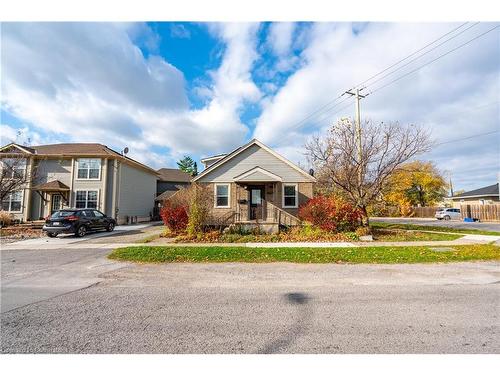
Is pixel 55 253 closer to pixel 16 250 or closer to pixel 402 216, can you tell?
pixel 16 250

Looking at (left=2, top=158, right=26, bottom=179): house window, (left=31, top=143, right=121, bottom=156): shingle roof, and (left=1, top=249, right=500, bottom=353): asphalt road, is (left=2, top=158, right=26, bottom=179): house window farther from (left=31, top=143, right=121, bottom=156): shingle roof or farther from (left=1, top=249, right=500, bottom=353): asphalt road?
(left=1, top=249, right=500, bottom=353): asphalt road

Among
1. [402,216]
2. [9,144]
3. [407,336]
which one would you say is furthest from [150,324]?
[402,216]

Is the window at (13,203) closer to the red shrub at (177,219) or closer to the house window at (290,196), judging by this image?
the red shrub at (177,219)

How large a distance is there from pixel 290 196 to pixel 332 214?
491 centimetres

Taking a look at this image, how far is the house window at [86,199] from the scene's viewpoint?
22.5 metres

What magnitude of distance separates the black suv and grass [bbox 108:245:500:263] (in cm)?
729

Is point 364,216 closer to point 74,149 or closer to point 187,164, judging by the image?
point 74,149

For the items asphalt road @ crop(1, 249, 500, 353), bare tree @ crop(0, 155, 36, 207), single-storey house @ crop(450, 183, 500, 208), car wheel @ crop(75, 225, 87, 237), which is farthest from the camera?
single-storey house @ crop(450, 183, 500, 208)

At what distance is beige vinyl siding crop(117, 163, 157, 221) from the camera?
2377 centimetres

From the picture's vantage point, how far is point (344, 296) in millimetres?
5273

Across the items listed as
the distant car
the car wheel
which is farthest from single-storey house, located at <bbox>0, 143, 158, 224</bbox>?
the distant car

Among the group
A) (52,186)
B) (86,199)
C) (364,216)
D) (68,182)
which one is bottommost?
(364,216)

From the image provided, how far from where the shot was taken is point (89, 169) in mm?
22797

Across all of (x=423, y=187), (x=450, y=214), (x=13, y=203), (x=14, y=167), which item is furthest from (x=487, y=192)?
(x=13, y=203)
